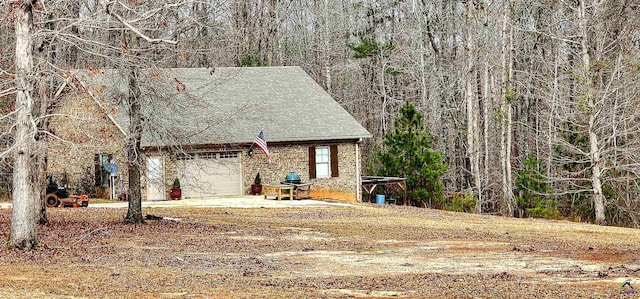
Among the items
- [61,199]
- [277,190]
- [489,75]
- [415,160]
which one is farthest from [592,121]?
[61,199]

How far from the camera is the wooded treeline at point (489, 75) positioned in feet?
103

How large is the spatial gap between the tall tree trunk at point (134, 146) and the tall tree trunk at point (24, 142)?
13.4ft

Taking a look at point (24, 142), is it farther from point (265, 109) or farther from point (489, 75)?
point (489, 75)

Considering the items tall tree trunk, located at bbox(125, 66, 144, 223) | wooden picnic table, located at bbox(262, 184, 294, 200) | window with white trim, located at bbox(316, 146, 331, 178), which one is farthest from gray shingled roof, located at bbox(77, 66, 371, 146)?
tall tree trunk, located at bbox(125, 66, 144, 223)

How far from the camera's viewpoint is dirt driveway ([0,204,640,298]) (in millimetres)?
12797

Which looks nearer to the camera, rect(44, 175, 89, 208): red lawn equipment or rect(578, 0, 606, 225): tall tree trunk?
rect(44, 175, 89, 208): red lawn equipment

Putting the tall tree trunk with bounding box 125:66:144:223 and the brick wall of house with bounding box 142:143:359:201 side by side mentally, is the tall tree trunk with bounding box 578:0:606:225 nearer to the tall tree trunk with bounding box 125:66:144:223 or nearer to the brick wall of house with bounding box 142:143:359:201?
the brick wall of house with bounding box 142:143:359:201

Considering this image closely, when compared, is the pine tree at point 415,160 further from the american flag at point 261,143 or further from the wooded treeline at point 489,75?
the american flag at point 261,143

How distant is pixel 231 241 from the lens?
20.1 metres

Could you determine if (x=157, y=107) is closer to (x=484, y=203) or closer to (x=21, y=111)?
(x=21, y=111)

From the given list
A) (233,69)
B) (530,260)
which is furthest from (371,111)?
(530,260)

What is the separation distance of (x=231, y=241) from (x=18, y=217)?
536cm

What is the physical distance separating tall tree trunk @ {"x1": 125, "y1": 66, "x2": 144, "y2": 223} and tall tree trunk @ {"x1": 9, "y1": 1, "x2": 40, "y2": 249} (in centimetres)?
407

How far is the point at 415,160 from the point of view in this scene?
1430 inches
